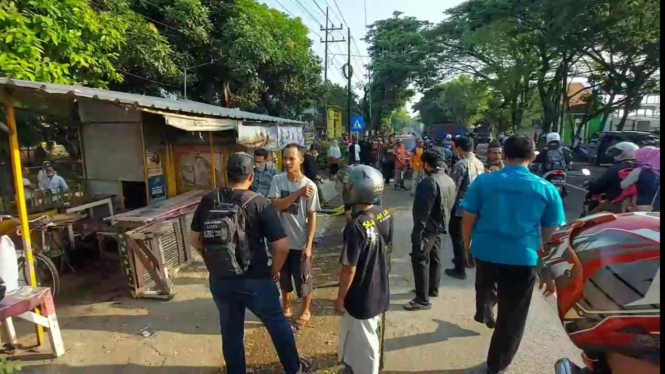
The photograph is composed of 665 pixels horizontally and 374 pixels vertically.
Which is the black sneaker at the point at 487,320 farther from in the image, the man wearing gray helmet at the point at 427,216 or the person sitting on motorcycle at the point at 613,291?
the person sitting on motorcycle at the point at 613,291

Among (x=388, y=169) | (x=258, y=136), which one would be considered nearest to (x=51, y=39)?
(x=258, y=136)

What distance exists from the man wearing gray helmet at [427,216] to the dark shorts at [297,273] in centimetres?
113

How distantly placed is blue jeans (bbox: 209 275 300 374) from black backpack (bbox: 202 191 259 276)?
134mm

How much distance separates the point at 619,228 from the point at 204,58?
14.8m

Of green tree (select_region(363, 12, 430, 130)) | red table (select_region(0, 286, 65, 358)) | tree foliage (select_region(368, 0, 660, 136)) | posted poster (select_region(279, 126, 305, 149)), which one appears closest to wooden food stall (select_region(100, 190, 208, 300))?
red table (select_region(0, 286, 65, 358))

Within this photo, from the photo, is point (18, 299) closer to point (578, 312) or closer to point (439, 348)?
point (439, 348)

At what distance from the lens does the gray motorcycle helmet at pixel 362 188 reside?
8.41 feet

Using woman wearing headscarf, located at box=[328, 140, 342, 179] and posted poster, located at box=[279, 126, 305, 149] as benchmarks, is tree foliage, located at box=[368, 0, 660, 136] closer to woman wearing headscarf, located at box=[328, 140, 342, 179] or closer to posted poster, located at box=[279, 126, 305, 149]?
woman wearing headscarf, located at box=[328, 140, 342, 179]

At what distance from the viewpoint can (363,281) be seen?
256cm

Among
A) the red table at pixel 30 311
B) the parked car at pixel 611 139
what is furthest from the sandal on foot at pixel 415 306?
the parked car at pixel 611 139

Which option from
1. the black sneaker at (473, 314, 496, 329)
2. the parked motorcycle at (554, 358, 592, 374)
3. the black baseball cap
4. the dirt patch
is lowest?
the dirt patch

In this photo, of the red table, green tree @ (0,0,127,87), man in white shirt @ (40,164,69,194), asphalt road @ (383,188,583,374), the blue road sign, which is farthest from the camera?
the blue road sign

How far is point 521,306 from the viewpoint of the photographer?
2684 millimetres

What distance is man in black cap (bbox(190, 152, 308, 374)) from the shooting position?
2.54 metres
